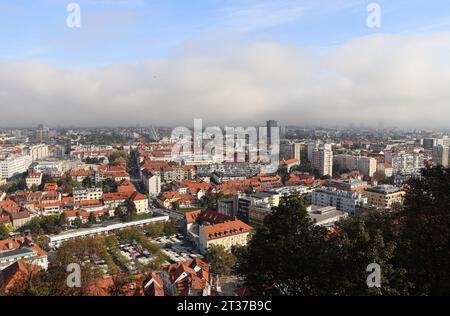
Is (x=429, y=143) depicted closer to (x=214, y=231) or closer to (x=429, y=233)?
(x=214, y=231)

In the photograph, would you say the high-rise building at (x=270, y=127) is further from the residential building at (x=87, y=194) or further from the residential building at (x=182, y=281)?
the residential building at (x=182, y=281)

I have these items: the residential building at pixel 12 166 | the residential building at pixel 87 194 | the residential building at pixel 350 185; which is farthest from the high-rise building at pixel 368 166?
the residential building at pixel 12 166

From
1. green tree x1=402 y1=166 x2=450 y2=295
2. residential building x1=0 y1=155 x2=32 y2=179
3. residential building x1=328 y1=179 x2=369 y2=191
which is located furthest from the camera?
residential building x1=0 y1=155 x2=32 y2=179

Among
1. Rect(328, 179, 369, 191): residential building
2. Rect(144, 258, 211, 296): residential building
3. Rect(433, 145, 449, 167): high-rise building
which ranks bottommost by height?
Rect(144, 258, 211, 296): residential building

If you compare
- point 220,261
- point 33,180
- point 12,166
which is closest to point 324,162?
point 33,180

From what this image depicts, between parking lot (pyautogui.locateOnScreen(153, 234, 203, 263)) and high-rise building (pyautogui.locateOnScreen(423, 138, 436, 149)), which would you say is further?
high-rise building (pyautogui.locateOnScreen(423, 138, 436, 149))

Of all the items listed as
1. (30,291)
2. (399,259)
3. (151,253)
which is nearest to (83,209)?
(151,253)

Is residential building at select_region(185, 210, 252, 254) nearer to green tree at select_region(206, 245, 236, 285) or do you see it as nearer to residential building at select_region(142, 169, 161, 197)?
green tree at select_region(206, 245, 236, 285)

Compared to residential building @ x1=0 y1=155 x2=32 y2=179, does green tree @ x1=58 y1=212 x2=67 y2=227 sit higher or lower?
lower

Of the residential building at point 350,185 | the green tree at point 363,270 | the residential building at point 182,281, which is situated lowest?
the residential building at point 182,281

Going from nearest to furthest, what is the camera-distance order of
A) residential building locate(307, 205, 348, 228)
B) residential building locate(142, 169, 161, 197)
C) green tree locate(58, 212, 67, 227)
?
residential building locate(307, 205, 348, 228) < green tree locate(58, 212, 67, 227) < residential building locate(142, 169, 161, 197)

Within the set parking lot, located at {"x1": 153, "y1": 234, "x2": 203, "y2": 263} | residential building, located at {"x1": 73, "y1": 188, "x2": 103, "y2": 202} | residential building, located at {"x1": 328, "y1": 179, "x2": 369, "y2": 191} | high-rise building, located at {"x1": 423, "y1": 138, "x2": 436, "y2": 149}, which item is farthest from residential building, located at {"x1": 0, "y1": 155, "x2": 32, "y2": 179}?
high-rise building, located at {"x1": 423, "y1": 138, "x2": 436, "y2": 149}

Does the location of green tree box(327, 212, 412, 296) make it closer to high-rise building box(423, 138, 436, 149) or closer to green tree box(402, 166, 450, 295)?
green tree box(402, 166, 450, 295)

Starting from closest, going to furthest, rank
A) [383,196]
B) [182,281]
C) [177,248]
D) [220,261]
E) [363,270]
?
[363,270]
[182,281]
[220,261]
[177,248]
[383,196]
